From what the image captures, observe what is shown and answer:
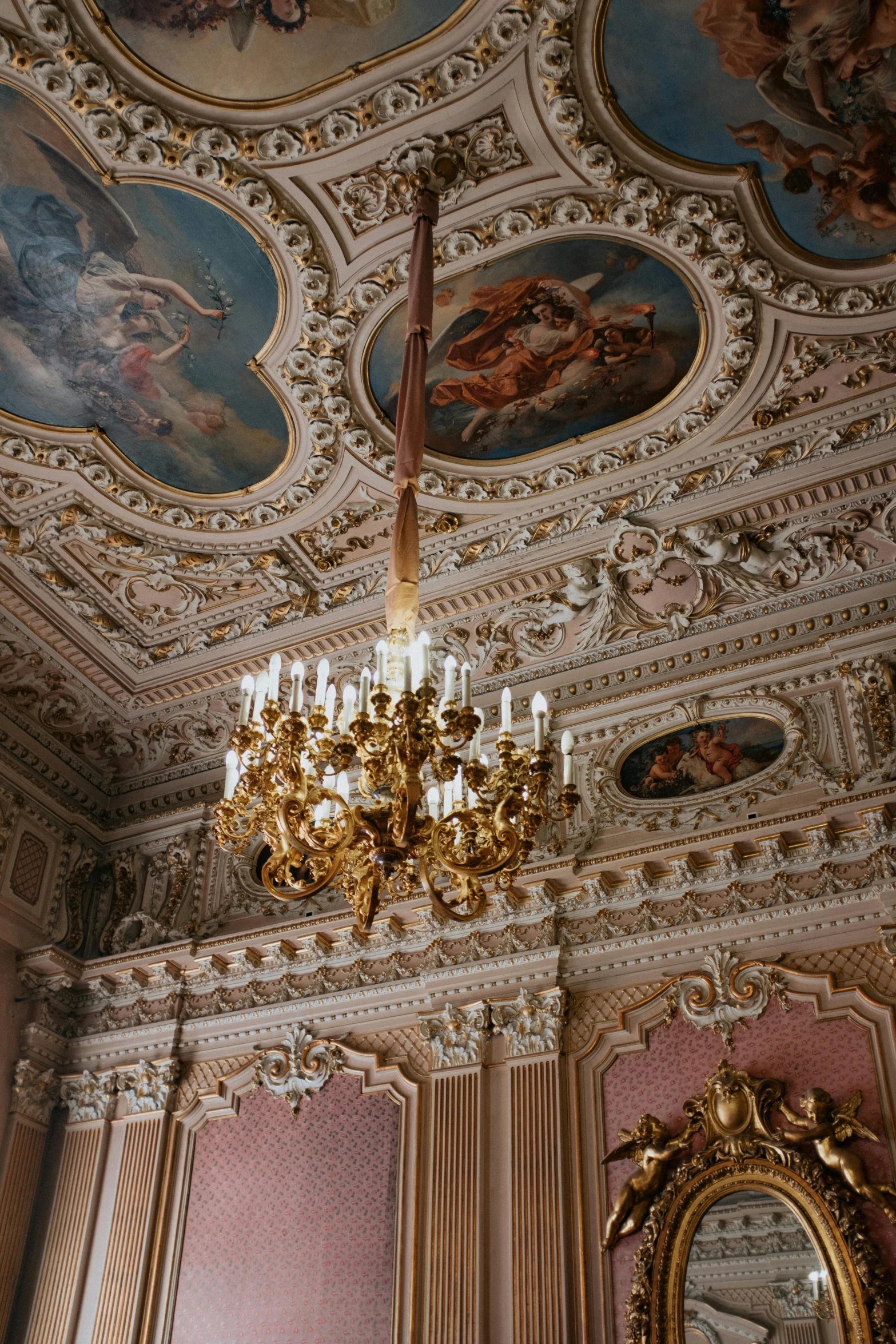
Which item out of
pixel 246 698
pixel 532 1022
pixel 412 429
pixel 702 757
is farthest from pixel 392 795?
pixel 702 757

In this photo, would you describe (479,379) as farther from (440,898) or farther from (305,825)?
(440,898)

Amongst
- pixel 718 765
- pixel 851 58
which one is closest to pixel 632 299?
pixel 851 58

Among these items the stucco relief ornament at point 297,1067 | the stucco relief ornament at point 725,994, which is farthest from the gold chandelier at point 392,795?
the stucco relief ornament at point 297,1067

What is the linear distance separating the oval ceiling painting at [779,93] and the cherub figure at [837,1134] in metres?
5.63

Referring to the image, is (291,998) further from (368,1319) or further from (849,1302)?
(849,1302)

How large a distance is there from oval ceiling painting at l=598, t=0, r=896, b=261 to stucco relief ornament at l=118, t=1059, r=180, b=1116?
8.13m

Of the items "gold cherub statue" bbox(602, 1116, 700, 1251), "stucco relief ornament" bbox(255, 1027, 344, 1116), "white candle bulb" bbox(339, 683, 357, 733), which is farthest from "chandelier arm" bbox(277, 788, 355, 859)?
"stucco relief ornament" bbox(255, 1027, 344, 1116)

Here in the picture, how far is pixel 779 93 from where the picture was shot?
282 inches

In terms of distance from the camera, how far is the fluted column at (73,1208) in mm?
9492

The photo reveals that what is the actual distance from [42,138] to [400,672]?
14.2 feet

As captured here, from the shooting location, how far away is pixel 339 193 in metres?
7.88

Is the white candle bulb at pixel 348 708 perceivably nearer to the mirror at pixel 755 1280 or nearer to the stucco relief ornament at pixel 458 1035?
the stucco relief ornament at pixel 458 1035

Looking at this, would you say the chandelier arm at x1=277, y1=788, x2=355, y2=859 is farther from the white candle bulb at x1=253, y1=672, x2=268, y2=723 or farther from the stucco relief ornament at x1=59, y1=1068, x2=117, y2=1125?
the stucco relief ornament at x1=59, y1=1068, x2=117, y2=1125

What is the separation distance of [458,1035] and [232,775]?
3658mm
